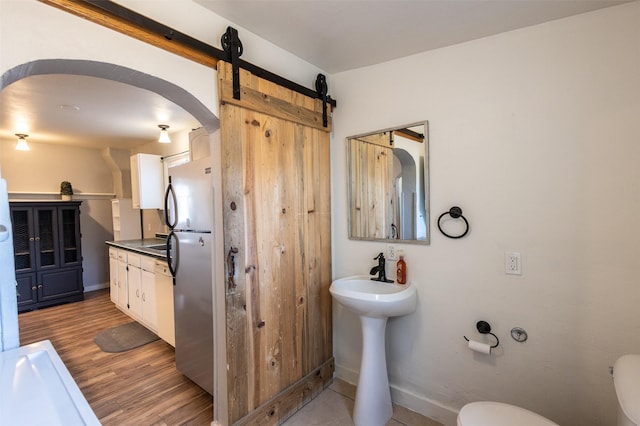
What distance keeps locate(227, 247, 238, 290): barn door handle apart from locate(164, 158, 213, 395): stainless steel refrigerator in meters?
0.45

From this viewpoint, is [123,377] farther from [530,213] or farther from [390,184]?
[530,213]

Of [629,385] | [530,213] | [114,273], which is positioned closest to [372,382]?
[629,385]

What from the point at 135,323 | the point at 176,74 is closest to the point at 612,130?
the point at 176,74

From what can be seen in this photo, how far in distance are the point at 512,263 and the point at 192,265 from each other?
219 cm

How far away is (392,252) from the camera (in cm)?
212

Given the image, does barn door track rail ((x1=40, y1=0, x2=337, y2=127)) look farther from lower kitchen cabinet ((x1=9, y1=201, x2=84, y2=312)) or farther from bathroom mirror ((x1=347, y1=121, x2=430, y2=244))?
lower kitchen cabinet ((x1=9, y1=201, x2=84, y2=312))

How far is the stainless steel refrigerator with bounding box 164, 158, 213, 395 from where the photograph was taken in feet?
6.81

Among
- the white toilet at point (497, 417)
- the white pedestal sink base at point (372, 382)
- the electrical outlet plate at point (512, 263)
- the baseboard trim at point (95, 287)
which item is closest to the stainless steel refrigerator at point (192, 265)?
the white pedestal sink base at point (372, 382)

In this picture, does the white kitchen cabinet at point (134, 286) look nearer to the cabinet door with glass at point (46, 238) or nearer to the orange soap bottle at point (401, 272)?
the cabinet door with glass at point (46, 238)

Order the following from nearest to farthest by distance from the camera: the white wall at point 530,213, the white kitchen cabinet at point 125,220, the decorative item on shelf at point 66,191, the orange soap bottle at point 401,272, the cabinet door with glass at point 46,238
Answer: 1. the white wall at point 530,213
2. the orange soap bottle at point 401,272
3. the cabinet door with glass at point 46,238
4. the decorative item on shelf at point 66,191
5. the white kitchen cabinet at point 125,220

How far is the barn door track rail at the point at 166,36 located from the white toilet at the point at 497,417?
198cm

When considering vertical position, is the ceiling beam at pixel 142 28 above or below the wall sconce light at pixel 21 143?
below

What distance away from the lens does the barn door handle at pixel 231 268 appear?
1648 mm

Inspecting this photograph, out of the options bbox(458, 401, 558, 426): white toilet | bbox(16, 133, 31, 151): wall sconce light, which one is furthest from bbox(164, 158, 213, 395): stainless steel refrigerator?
bbox(16, 133, 31, 151): wall sconce light
